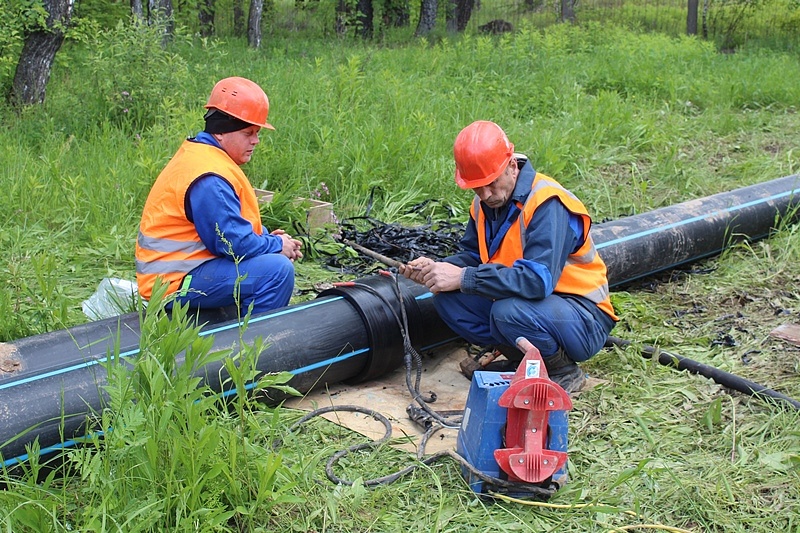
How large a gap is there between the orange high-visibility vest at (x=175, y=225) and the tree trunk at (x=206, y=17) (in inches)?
517

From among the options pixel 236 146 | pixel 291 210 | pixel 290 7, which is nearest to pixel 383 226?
pixel 291 210

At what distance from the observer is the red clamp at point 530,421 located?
9.61ft

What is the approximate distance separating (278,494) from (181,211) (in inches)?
70.3

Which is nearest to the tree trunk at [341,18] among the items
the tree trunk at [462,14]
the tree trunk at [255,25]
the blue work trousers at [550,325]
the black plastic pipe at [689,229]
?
the tree trunk at [255,25]

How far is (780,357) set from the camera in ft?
14.3

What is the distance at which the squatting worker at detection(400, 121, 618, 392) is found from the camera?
3.65 metres

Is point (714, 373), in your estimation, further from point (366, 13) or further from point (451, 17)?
point (451, 17)

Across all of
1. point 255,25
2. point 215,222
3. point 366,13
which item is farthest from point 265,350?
point 366,13

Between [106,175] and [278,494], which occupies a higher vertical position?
[106,175]

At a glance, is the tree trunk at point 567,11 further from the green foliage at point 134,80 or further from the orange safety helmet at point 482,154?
the orange safety helmet at point 482,154

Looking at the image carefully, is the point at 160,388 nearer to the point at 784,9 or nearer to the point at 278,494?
the point at 278,494

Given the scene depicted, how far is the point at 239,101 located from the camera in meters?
4.12

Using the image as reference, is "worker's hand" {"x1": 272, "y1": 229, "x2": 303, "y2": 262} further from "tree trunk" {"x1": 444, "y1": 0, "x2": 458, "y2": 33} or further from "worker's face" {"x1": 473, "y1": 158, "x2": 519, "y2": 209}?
"tree trunk" {"x1": 444, "y1": 0, "x2": 458, "y2": 33}

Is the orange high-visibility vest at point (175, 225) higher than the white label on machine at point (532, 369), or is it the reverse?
the orange high-visibility vest at point (175, 225)
